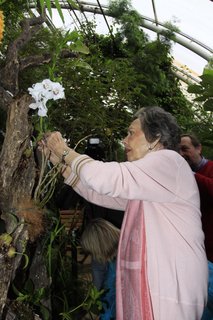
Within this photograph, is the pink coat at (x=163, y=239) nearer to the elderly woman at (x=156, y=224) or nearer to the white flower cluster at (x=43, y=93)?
the elderly woman at (x=156, y=224)

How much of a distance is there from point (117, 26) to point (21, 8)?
18.9 feet

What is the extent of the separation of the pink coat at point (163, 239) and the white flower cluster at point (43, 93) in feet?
0.63

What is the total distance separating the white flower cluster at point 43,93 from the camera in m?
1.00

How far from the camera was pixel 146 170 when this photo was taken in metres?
1.10

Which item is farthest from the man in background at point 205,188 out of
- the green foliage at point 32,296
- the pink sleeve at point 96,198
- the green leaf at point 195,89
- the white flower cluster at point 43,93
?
the green leaf at point 195,89

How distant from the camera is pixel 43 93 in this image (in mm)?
1009

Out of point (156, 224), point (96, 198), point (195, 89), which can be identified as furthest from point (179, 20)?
point (156, 224)

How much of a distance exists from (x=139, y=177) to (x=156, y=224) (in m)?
0.18

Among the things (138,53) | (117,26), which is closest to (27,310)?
(138,53)

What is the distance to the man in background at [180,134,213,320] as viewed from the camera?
5.75 ft

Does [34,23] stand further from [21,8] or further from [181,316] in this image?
[21,8]

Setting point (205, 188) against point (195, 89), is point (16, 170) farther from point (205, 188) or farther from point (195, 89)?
point (195, 89)

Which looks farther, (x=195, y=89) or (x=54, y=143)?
(x=195, y=89)

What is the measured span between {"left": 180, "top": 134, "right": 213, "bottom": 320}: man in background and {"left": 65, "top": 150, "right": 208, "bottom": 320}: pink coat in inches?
22.7
